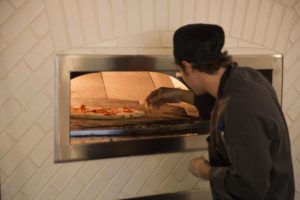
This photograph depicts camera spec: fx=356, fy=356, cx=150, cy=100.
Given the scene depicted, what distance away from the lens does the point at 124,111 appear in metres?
1.65

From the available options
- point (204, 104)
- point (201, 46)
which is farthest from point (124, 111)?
point (201, 46)

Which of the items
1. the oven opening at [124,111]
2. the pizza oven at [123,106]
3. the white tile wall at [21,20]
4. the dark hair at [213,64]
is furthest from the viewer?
the oven opening at [124,111]

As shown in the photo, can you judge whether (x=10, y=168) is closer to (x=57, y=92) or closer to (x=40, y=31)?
(x=57, y=92)

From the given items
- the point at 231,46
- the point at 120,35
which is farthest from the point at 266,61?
the point at 120,35

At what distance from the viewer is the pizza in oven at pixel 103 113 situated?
157 centimetres

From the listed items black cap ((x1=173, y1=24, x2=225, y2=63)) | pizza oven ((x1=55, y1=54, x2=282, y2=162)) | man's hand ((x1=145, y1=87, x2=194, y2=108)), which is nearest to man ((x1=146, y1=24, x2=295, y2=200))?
black cap ((x1=173, y1=24, x2=225, y2=63))

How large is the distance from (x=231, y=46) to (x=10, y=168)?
3.39ft

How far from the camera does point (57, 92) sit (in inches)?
51.8

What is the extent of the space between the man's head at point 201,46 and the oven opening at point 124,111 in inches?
20.9

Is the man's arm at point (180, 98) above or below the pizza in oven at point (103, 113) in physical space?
above

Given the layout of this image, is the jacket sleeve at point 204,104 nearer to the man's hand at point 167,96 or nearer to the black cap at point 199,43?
the man's hand at point 167,96

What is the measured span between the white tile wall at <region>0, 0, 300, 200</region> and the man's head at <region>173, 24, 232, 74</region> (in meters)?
0.37

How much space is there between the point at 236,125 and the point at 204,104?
720mm

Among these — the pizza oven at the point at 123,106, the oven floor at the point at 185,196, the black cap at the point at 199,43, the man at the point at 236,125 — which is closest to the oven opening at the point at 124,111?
the pizza oven at the point at 123,106
